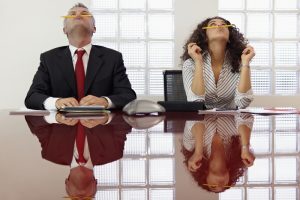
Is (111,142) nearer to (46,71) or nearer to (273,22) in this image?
(46,71)

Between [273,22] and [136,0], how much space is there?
138 cm

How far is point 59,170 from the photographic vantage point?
35.1 inches

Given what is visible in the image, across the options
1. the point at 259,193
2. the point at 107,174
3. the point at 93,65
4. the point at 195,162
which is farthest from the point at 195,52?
the point at 259,193

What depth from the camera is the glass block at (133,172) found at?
0.81 meters

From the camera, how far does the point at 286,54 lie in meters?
5.11

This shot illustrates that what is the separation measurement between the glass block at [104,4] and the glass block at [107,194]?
4.35 meters

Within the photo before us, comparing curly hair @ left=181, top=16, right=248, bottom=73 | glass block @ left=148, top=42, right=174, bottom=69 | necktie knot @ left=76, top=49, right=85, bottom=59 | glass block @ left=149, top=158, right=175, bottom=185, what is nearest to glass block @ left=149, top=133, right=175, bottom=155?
glass block @ left=149, top=158, right=175, bottom=185

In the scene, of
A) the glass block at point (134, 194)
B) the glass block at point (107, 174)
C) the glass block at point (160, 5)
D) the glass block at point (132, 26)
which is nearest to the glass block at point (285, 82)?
the glass block at point (160, 5)

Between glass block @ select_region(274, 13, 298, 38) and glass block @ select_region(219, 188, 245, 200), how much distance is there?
4548 mm

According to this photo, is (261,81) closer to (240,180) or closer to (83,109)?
(83,109)

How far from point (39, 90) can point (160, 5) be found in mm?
2119

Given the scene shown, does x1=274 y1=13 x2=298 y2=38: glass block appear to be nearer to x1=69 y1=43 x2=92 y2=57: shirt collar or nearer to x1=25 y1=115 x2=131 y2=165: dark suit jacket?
x1=69 y1=43 x2=92 y2=57: shirt collar

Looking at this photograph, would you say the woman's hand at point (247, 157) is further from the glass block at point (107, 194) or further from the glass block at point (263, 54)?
the glass block at point (263, 54)

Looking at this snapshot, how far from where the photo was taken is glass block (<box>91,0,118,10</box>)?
195 inches
